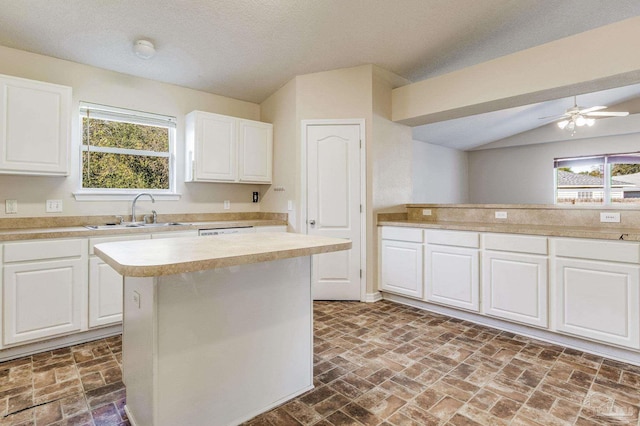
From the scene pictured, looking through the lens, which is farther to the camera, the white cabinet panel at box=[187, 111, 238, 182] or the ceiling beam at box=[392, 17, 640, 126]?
the white cabinet panel at box=[187, 111, 238, 182]

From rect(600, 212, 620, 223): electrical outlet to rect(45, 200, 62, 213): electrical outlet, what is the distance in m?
4.86

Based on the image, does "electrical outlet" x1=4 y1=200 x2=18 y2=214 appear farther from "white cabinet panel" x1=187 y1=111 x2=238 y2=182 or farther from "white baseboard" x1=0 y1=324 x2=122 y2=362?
"white cabinet panel" x1=187 y1=111 x2=238 y2=182

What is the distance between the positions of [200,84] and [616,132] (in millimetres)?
8123

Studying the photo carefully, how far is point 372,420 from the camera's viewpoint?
5.59 ft

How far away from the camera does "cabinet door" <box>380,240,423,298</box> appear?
3.47 m

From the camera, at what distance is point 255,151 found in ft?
13.5

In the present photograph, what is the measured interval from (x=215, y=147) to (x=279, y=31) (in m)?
1.47

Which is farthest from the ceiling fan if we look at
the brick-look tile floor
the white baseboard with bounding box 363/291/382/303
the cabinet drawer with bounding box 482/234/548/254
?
the white baseboard with bounding box 363/291/382/303

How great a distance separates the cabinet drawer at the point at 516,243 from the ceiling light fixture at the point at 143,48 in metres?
3.43

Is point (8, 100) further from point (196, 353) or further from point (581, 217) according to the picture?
point (581, 217)

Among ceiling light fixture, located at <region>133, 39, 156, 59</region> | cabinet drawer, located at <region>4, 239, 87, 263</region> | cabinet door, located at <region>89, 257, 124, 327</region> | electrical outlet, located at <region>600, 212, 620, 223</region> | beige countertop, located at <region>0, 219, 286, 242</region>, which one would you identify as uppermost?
ceiling light fixture, located at <region>133, 39, 156, 59</region>

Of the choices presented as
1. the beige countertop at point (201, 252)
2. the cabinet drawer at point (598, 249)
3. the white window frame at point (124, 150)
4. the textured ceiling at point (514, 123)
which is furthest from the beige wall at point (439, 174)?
the beige countertop at point (201, 252)

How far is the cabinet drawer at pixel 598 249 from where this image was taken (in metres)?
2.27
